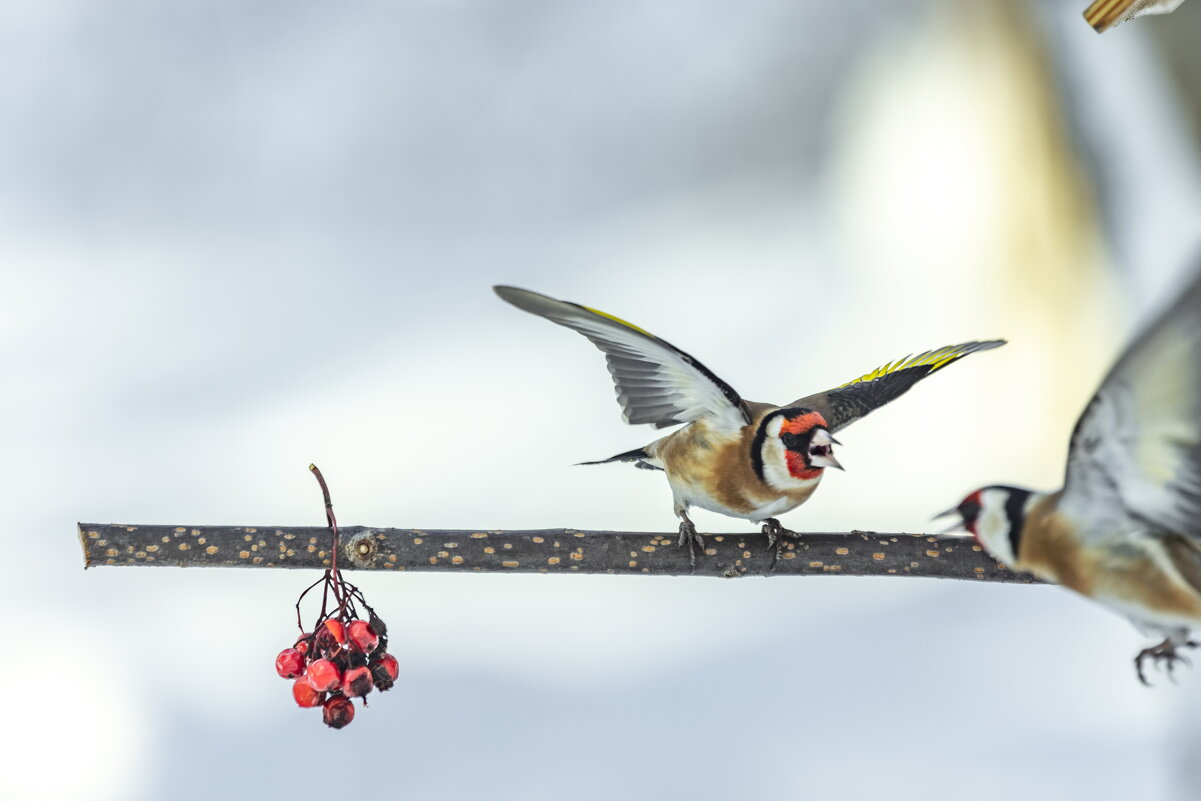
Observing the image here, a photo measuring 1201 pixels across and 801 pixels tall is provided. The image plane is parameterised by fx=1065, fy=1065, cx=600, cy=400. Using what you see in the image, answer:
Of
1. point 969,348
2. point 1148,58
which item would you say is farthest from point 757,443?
point 1148,58

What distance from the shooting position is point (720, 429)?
61 centimetres

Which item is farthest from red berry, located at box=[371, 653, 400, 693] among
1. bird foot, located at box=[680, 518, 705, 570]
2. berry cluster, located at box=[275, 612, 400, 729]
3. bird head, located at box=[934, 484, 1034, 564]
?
bird head, located at box=[934, 484, 1034, 564]

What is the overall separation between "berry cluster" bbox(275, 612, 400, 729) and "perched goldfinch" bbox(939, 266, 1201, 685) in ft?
1.02

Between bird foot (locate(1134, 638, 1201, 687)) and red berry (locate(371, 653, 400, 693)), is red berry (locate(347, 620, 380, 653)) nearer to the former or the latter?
red berry (locate(371, 653, 400, 693))

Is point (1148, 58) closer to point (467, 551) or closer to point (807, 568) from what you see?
point (807, 568)

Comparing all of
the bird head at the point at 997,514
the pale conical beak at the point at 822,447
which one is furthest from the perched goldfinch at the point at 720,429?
the bird head at the point at 997,514

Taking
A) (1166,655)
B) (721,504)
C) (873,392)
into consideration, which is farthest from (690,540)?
A: (1166,655)

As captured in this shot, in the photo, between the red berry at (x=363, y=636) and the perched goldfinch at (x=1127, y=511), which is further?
the red berry at (x=363, y=636)

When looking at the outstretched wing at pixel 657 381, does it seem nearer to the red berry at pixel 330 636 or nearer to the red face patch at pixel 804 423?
the red face patch at pixel 804 423

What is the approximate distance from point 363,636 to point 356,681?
2cm

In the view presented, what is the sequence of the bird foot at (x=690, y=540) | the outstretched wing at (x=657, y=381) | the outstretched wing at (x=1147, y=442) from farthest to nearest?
the bird foot at (x=690, y=540) < the outstretched wing at (x=657, y=381) < the outstretched wing at (x=1147, y=442)

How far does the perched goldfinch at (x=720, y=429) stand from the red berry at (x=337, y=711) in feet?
0.69

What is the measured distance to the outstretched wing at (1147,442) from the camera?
0.35 metres

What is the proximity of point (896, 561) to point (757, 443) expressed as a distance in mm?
117
